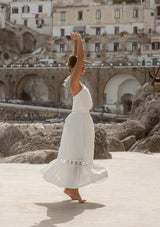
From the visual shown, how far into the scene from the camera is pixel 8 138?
45.3 feet

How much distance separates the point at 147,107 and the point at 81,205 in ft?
47.8

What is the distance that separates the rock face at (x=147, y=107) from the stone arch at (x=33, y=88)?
125 ft

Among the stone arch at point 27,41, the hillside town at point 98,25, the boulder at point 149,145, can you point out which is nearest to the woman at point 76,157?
the boulder at point 149,145

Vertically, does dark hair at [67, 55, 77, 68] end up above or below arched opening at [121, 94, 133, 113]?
above

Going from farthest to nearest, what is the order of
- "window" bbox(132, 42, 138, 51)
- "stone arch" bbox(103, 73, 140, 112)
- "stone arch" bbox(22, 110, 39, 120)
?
"window" bbox(132, 42, 138, 51) < "stone arch" bbox(103, 73, 140, 112) < "stone arch" bbox(22, 110, 39, 120)

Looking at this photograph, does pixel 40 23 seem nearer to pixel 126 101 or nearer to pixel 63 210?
pixel 126 101

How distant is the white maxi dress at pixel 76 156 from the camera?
6.34 meters

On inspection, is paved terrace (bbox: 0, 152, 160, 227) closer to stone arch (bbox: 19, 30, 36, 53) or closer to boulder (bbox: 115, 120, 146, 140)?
boulder (bbox: 115, 120, 146, 140)

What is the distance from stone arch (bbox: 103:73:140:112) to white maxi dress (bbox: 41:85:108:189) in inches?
1996

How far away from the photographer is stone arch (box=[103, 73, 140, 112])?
188 feet

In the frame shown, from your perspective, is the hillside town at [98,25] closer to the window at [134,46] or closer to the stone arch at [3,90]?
the window at [134,46]

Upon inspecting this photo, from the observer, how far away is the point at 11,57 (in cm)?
6894

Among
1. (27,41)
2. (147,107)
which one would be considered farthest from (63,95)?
(147,107)

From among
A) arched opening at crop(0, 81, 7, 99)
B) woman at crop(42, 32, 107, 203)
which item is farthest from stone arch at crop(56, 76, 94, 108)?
woman at crop(42, 32, 107, 203)
